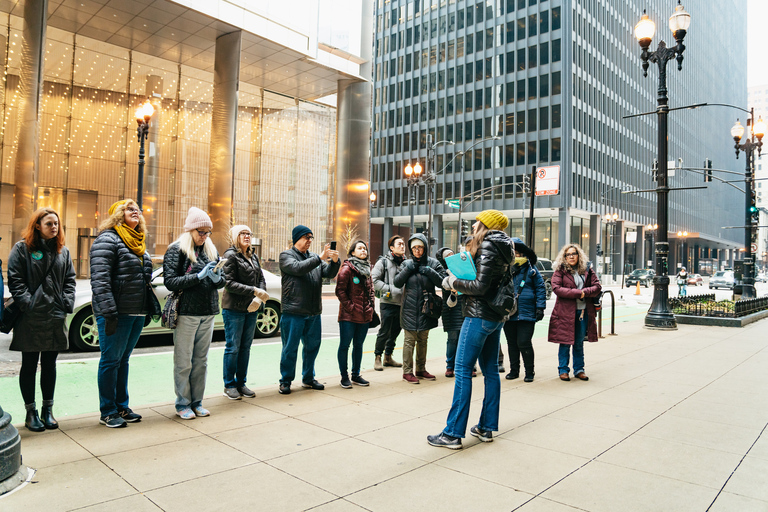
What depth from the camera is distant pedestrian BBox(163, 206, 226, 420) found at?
527 centimetres

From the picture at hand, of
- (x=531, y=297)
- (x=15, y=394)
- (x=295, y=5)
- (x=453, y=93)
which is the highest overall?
(x=453, y=93)

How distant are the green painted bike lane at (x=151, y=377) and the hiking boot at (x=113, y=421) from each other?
759mm

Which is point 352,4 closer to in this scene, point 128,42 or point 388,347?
point 128,42

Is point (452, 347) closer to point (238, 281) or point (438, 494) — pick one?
point (238, 281)

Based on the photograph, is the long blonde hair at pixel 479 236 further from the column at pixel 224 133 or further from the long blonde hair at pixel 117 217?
the column at pixel 224 133

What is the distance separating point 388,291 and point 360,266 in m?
0.98

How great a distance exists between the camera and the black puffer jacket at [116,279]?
4.82 meters

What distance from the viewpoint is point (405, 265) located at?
720 centimetres

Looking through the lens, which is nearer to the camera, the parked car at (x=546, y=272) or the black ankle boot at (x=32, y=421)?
the black ankle boot at (x=32, y=421)

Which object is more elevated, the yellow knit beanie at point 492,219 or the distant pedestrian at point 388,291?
the yellow knit beanie at point 492,219

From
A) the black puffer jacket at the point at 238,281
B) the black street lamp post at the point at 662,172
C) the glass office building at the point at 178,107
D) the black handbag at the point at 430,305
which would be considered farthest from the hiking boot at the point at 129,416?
the glass office building at the point at 178,107

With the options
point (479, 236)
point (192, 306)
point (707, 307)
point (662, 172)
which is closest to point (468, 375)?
point (479, 236)

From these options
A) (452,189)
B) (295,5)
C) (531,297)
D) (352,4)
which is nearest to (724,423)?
(531,297)

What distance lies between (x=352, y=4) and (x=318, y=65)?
5014 mm
